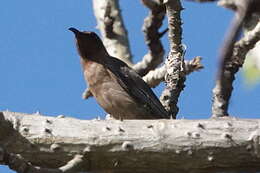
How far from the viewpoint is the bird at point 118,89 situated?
5.64 m

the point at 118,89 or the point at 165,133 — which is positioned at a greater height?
the point at 118,89

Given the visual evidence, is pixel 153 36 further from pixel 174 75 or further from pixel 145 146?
pixel 145 146

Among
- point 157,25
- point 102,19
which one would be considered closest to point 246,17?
point 157,25

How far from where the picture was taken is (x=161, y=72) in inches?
212

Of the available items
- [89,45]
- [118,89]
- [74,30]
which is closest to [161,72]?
[118,89]

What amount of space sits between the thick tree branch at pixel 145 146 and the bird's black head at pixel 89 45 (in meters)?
3.66

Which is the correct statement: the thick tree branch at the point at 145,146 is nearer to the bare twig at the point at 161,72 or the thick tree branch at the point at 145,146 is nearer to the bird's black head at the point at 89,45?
the bare twig at the point at 161,72

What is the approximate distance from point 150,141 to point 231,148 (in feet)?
1.44

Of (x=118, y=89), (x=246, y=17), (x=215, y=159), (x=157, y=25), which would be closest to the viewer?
(x=246, y=17)

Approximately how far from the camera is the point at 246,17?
0.66 m

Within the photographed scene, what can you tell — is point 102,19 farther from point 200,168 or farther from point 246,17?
point 246,17

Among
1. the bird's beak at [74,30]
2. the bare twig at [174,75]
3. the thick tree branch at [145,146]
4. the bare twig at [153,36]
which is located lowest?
the thick tree branch at [145,146]

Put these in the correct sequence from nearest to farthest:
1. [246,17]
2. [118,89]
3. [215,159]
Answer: [246,17]
[215,159]
[118,89]

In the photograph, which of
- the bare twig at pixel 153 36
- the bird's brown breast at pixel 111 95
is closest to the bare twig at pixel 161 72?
the bare twig at pixel 153 36
